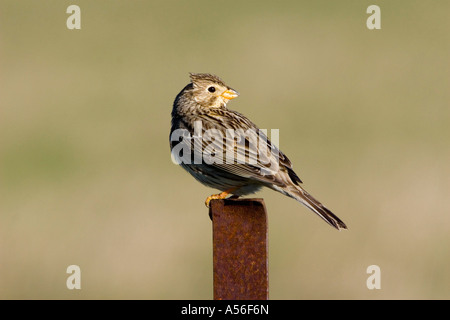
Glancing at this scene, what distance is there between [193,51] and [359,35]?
3993 mm

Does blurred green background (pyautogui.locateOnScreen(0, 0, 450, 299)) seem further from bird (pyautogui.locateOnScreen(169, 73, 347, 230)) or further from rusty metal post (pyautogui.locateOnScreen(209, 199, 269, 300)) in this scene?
rusty metal post (pyautogui.locateOnScreen(209, 199, 269, 300))

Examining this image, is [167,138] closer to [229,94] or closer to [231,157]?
[229,94]

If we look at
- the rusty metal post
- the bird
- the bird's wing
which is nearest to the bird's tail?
the bird

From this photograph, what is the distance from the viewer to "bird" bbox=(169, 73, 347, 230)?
20.8 ft

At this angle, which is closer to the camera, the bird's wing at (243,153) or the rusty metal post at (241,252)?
the rusty metal post at (241,252)

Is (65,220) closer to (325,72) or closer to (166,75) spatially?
(166,75)

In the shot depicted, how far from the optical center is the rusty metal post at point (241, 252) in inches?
177

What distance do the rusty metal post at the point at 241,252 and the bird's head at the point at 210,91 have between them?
321 centimetres

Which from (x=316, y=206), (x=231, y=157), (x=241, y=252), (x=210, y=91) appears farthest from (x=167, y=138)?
(x=241, y=252)

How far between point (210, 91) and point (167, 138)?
6160mm

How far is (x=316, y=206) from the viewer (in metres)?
6.09

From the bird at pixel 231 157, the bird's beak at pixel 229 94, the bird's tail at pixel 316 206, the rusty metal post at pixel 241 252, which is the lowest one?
the rusty metal post at pixel 241 252

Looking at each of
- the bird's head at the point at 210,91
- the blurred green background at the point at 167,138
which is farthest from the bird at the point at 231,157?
the blurred green background at the point at 167,138

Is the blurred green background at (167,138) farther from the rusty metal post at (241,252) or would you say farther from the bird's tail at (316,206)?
the rusty metal post at (241,252)
